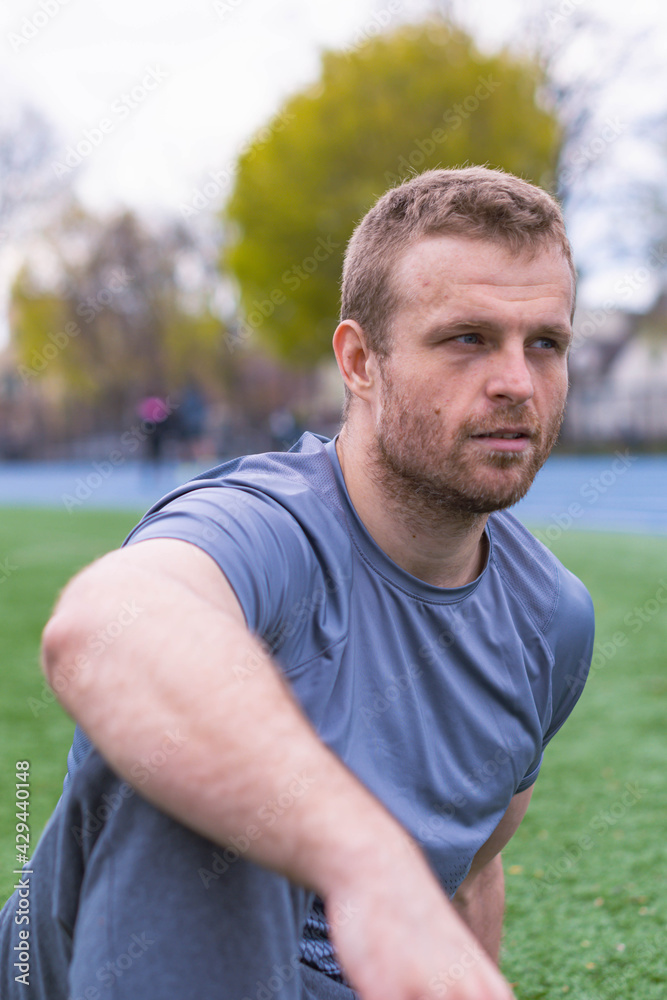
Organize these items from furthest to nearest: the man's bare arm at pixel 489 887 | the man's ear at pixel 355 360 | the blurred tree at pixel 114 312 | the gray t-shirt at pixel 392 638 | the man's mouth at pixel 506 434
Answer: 1. the blurred tree at pixel 114 312
2. the man's bare arm at pixel 489 887
3. the man's ear at pixel 355 360
4. the man's mouth at pixel 506 434
5. the gray t-shirt at pixel 392 638

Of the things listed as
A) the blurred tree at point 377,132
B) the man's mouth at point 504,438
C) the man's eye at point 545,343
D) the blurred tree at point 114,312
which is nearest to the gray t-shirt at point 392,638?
the man's mouth at point 504,438

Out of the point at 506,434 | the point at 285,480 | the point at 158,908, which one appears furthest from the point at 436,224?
the point at 158,908

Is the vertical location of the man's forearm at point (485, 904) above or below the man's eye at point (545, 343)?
below

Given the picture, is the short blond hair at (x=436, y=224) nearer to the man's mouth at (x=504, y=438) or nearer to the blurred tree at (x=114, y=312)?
the man's mouth at (x=504, y=438)

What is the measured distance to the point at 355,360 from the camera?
1.83 m

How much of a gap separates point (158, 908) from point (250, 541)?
1.77 feet

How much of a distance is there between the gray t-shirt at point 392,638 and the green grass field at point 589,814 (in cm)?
116

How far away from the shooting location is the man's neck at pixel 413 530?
1687 millimetres

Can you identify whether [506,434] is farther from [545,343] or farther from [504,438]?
[545,343]

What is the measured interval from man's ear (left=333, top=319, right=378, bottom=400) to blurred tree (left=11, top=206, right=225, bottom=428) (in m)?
33.8

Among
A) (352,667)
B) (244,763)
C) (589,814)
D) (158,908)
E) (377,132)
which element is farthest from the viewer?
(377,132)

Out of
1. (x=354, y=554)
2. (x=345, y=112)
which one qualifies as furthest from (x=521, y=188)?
(x=345, y=112)

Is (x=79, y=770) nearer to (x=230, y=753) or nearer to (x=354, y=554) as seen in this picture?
(x=230, y=753)

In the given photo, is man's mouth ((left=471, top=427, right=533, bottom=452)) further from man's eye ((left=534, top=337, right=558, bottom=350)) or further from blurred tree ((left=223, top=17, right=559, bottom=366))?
blurred tree ((left=223, top=17, right=559, bottom=366))
